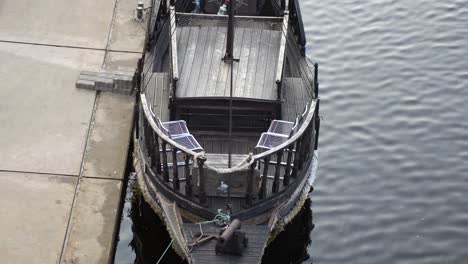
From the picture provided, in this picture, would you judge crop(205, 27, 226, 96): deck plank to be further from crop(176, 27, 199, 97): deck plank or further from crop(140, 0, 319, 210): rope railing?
crop(140, 0, 319, 210): rope railing

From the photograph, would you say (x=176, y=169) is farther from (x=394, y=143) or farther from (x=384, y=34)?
(x=384, y=34)

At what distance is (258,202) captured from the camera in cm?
1884

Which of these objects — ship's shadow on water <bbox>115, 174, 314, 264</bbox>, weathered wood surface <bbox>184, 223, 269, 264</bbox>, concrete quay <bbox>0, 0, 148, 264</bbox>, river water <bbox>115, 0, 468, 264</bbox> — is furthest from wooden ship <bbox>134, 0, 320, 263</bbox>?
concrete quay <bbox>0, 0, 148, 264</bbox>

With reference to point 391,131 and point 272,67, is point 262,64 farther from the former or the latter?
point 391,131

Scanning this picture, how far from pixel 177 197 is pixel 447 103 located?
10.4 m

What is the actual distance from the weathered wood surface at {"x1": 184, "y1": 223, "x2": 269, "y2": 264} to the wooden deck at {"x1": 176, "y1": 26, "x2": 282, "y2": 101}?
367 cm

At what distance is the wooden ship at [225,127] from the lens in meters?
18.3

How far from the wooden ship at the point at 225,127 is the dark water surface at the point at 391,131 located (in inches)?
56.6

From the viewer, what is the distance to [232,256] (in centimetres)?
1728

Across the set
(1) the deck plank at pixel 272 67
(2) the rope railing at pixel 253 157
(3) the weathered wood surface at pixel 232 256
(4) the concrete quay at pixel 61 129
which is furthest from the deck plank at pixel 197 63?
(3) the weathered wood surface at pixel 232 256

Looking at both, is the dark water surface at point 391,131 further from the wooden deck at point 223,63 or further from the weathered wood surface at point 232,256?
the wooden deck at point 223,63

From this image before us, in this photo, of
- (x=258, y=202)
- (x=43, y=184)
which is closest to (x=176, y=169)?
(x=258, y=202)

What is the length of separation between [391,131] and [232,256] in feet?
30.2

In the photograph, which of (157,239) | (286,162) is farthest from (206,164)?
(157,239)
